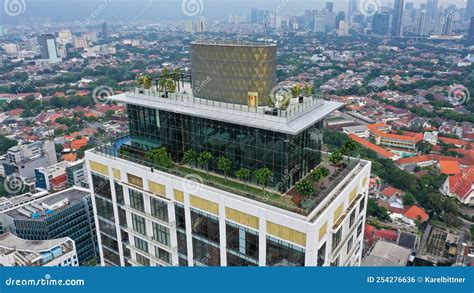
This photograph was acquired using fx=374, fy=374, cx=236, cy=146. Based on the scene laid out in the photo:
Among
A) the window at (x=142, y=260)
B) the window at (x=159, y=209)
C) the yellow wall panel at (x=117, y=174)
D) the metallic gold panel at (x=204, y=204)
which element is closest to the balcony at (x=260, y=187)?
the yellow wall panel at (x=117, y=174)

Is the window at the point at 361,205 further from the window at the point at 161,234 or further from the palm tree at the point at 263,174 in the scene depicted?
the window at the point at 161,234

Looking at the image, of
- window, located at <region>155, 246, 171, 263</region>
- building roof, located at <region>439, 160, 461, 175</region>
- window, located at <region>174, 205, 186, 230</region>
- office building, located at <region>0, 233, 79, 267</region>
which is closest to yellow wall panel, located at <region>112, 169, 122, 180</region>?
window, located at <region>174, 205, 186, 230</region>

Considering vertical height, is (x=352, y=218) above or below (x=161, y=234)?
above

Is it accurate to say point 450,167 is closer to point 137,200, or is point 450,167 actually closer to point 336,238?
point 336,238

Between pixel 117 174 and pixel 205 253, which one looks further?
pixel 117 174

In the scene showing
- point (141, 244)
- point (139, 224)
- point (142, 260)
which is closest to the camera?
point (139, 224)

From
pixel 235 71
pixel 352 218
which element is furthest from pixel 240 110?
pixel 352 218

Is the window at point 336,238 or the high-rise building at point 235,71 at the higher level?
the high-rise building at point 235,71
